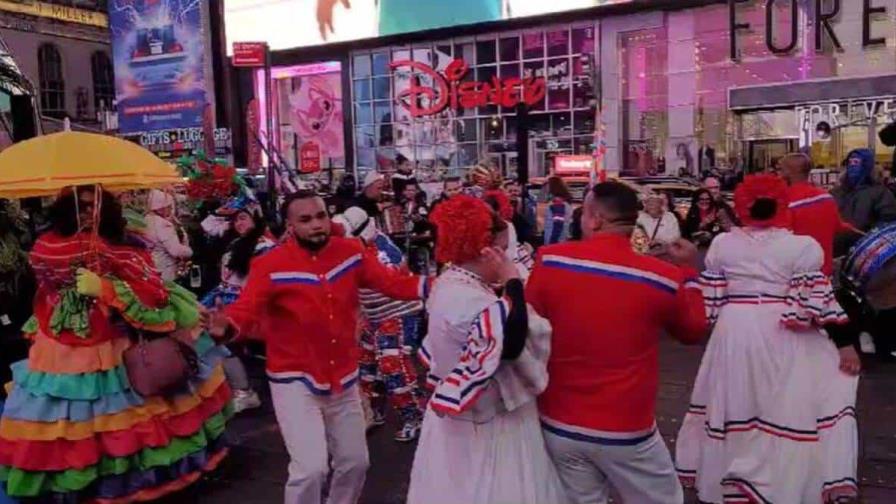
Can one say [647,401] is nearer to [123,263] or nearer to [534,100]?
[123,263]

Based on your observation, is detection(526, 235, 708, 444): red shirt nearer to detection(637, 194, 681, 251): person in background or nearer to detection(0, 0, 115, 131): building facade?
detection(637, 194, 681, 251): person in background

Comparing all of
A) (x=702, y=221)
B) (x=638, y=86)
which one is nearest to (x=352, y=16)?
(x=638, y=86)

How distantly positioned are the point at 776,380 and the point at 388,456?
269 centimetres

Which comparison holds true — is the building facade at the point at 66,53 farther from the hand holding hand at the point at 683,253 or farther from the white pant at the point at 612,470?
the white pant at the point at 612,470

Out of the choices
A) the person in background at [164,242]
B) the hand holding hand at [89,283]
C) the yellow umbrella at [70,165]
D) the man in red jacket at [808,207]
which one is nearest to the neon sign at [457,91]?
the person in background at [164,242]

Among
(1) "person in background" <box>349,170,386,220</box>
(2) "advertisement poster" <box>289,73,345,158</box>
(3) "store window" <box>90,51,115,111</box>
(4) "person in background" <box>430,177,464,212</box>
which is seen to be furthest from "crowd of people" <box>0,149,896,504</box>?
(3) "store window" <box>90,51,115,111</box>

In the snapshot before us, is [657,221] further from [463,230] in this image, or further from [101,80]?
[101,80]

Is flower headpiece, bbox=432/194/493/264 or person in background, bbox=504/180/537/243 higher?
flower headpiece, bbox=432/194/493/264

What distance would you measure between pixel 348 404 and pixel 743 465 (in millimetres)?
1976

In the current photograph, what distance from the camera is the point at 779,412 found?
4.54 metres

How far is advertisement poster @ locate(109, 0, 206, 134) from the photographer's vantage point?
33812mm

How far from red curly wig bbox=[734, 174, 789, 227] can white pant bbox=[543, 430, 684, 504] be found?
1.59m

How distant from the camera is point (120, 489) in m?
5.03

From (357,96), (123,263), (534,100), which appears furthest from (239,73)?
(123,263)
